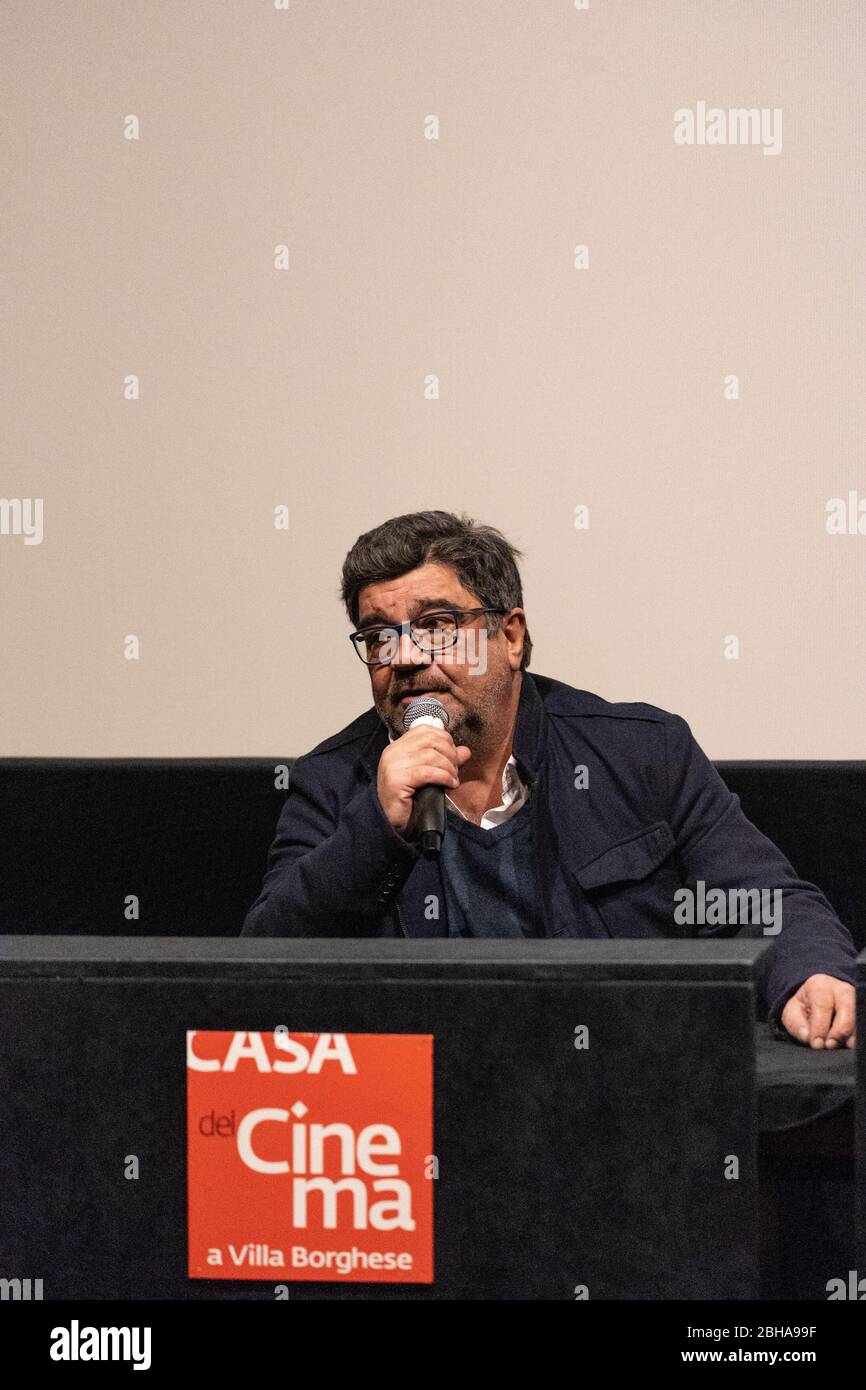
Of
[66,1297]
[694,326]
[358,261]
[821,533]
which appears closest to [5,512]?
[358,261]

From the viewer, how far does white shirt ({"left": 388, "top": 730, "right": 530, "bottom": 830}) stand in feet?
6.09

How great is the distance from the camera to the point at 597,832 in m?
1.83

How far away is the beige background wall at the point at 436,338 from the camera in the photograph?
266 cm

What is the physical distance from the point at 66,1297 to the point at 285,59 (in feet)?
7.50

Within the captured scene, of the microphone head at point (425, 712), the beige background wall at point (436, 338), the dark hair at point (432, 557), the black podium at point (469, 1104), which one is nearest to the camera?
the black podium at point (469, 1104)

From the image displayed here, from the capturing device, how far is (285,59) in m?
2.74

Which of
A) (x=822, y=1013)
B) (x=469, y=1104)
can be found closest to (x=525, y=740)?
(x=822, y=1013)

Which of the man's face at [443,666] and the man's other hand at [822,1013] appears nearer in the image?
the man's other hand at [822,1013]

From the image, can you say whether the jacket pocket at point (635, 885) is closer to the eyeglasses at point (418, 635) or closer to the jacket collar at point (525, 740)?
the jacket collar at point (525, 740)

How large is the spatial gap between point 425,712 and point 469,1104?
0.85m

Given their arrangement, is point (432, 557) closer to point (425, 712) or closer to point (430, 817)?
point (425, 712)

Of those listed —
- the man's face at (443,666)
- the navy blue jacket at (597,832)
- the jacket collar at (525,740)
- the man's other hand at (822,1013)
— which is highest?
the man's face at (443,666)

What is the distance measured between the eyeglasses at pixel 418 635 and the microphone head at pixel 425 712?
0.05 metres

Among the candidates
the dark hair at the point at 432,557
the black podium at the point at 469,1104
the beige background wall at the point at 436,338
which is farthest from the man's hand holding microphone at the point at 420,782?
the beige background wall at the point at 436,338
